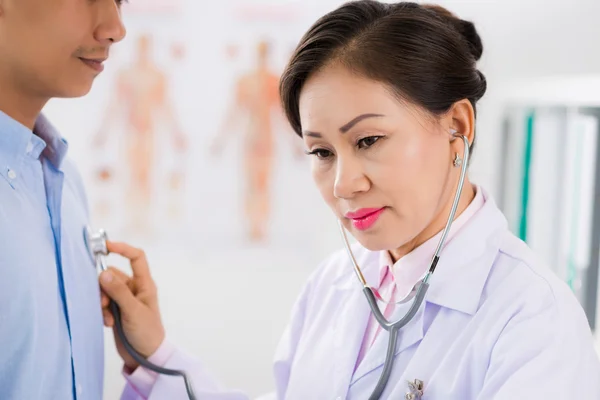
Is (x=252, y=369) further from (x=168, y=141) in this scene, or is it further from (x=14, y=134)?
(x=14, y=134)

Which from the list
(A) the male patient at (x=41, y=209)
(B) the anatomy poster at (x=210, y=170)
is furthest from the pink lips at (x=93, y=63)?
(B) the anatomy poster at (x=210, y=170)

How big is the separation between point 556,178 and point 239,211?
1.38 m

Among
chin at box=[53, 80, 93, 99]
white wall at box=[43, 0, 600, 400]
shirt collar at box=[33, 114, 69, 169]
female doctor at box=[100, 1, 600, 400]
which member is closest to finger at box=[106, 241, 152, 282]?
shirt collar at box=[33, 114, 69, 169]

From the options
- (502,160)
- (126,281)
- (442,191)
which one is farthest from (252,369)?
(442,191)

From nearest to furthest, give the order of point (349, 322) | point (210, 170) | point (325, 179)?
point (325, 179)
point (349, 322)
point (210, 170)

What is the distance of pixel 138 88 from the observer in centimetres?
274

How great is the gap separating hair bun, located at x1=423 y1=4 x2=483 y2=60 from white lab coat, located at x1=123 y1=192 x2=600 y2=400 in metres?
0.26

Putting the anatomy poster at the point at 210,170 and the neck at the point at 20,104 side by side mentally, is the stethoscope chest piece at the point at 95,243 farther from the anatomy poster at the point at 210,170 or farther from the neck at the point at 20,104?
the anatomy poster at the point at 210,170

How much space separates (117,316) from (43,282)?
274 mm

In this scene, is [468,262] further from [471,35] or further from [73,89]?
[73,89]

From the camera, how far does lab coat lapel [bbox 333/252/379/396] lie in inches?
44.0

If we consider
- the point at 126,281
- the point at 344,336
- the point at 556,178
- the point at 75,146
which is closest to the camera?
the point at 344,336

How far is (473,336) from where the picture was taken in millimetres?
970

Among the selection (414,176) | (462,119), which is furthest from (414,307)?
(462,119)
